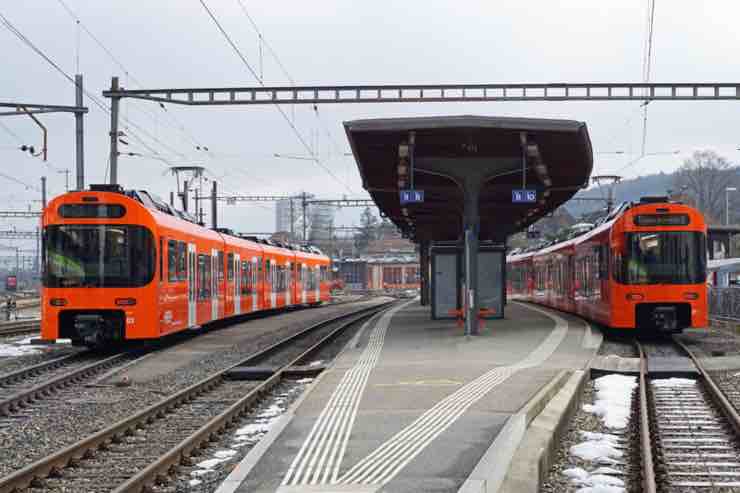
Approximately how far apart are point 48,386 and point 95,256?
16.8 feet

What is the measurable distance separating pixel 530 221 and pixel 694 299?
14.6 metres

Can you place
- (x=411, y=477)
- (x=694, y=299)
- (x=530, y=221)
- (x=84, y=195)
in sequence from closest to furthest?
(x=411, y=477) < (x=84, y=195) < (x=694, y=299) < (x=530, y=221)

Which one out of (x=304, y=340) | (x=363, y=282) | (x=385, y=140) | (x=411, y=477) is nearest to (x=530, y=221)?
(x=304, y=340)

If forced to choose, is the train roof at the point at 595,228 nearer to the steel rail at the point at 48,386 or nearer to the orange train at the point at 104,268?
the orange train at the point at 104,268

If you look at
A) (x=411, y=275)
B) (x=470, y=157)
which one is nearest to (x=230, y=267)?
(x=470, y=157)

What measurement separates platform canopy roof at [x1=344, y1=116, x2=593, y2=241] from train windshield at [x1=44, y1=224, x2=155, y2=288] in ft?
14.5

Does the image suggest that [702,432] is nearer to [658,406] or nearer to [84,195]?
[658,406]

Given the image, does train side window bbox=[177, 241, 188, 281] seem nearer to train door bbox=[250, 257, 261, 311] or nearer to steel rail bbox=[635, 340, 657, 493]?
steel rail bbox=[635, 340, 657, 493]

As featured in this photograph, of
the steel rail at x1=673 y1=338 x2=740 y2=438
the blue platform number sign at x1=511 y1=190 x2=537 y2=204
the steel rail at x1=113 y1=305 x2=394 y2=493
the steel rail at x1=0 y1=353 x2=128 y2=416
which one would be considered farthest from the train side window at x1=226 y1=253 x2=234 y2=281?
the steel rail at x1=673 y1=338 x2=740 y2=438

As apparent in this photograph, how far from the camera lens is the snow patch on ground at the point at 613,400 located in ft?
36.1

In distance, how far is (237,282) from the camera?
97.1ft

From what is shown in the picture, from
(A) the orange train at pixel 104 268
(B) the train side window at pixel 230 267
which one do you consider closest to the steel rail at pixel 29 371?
(A) the orange train at pixel 104 268

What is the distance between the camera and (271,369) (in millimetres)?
15539

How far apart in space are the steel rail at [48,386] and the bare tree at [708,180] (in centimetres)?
7517
